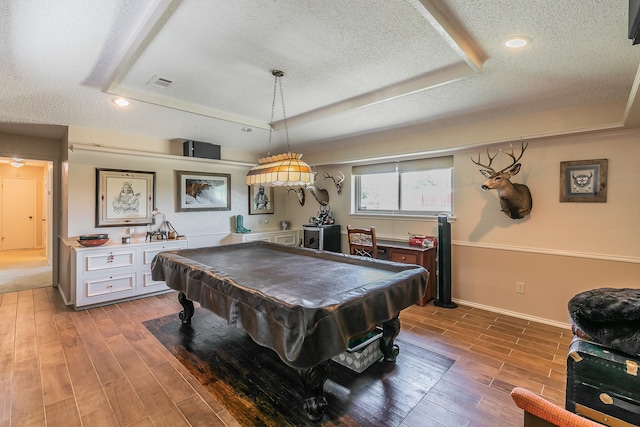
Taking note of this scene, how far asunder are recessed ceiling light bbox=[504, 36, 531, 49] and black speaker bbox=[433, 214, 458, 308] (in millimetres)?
2187

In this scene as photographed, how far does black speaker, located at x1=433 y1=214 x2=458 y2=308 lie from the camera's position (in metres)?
3.95

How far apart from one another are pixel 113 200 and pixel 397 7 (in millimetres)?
4483

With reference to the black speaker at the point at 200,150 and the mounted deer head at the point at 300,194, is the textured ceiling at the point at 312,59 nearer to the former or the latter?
the black speaker at the point at 200,150

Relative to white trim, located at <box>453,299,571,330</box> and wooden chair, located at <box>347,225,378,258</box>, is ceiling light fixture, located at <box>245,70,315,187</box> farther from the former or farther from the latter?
white trim, located at <box>453,299,571,330</box>

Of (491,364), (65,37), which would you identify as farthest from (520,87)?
(65,37)

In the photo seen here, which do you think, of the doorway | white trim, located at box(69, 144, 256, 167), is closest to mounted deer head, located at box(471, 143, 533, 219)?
white trim, located at box(69, 144, 256, 167)

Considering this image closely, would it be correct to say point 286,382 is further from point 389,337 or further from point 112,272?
point 112,272

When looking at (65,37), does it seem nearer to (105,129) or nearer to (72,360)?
(105,129)

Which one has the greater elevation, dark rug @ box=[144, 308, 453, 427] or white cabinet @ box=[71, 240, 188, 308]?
white cabinet @ box=[71, 240, 188, 308]

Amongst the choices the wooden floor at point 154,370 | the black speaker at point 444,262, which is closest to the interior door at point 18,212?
the wooden floor at point 154,370

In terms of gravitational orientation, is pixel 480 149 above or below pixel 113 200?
above

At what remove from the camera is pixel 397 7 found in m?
1.91

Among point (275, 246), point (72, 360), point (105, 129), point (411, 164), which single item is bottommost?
point (72, 360)

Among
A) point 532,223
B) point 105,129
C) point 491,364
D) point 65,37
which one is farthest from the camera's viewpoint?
point 105,129
